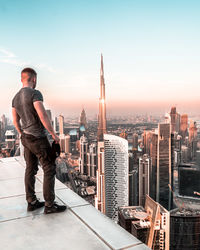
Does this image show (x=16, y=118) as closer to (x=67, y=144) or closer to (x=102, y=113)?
(x=67, y=144)

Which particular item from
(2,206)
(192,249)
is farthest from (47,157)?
(192,249)

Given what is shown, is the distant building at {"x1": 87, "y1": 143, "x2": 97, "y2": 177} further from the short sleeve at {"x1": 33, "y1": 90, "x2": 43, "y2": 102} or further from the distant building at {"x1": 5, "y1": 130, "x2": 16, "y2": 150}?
the short sleeve at {"x1": 33, "y1": 90, "x2": 43, "y2": 102}

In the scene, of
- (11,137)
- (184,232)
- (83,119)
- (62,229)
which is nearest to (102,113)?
(83,119)

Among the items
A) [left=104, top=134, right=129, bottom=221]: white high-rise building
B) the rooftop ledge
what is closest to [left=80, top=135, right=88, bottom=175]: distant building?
[left=104, top=134, right=129, bottom=221]: white high-rise building

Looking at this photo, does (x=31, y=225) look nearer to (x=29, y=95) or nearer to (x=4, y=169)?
(x=29, y=95)

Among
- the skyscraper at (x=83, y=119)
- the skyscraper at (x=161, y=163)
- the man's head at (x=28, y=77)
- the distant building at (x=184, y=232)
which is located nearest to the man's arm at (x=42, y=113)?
the man's head at (x=28, y=77)

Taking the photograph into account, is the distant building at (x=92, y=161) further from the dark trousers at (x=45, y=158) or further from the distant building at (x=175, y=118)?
the dark trousers at (x=45, y=158)
